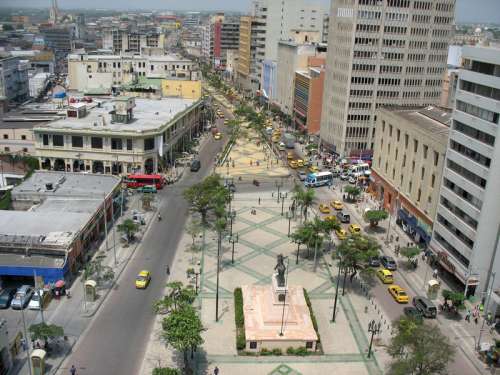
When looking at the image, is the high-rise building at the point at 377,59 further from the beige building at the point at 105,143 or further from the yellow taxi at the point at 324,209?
the beige building at the point at 105,143

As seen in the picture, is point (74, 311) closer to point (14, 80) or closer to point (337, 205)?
point (337, 205)

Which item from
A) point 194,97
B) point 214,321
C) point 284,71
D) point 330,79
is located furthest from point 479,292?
point 284,71

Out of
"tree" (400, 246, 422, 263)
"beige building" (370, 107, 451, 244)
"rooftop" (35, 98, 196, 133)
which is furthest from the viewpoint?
"rooftop" (35, 98, 196, 133)

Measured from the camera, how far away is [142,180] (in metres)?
96.0

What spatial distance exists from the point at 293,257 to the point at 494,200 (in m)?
26.7

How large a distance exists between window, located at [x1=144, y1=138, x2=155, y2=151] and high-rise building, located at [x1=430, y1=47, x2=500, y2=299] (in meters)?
58.1

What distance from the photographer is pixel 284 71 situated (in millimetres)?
174500

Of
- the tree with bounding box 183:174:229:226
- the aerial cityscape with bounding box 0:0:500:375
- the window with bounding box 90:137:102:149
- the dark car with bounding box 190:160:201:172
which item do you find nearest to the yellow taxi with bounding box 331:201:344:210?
the aerial cityscape with bounding box 0:0:500:375

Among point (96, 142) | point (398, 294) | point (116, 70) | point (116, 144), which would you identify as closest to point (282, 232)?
point (398, 294)

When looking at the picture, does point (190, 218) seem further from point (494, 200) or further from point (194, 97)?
point (194, 97)

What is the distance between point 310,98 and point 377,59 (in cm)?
2818

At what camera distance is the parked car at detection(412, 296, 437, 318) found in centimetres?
5728

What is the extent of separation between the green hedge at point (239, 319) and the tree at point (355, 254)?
12345mm

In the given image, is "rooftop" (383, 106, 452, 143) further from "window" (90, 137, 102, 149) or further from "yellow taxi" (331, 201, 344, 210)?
"window" (90, 137, 102, 149)
